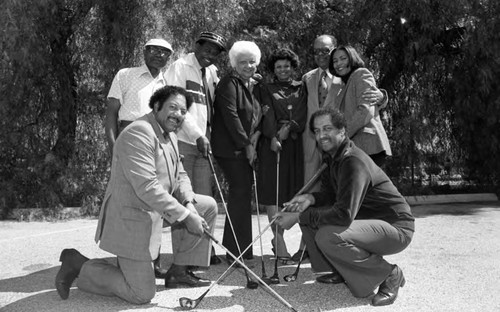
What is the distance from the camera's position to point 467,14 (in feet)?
25.5

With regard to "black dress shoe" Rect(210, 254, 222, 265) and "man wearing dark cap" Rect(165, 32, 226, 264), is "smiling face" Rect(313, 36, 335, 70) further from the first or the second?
"black dress shoe" Rect(210, 254, 222, 265)

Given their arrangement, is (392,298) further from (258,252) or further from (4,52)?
(4,52)

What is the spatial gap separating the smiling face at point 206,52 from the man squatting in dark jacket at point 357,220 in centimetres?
121

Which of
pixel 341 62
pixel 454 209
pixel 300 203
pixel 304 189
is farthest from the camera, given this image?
pixel 454 209

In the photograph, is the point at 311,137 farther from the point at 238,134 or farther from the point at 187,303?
the point at 187,303

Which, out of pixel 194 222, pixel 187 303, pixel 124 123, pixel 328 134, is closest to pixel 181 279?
pixel 187 303

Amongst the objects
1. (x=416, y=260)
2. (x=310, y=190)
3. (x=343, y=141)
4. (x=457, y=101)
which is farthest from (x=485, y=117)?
(x=343, y=141)

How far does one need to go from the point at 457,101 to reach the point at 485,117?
48 cm

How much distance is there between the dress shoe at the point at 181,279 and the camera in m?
3.69

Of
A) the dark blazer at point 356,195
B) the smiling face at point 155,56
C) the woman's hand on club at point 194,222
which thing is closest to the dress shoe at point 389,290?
the dark blazer at point 356,195

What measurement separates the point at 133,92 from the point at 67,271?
142 cm

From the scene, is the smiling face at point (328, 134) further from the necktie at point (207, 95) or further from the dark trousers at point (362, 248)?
the necktie at point (207, 95)

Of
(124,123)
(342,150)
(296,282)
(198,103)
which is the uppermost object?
(198,103)

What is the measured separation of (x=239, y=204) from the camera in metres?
4.38
